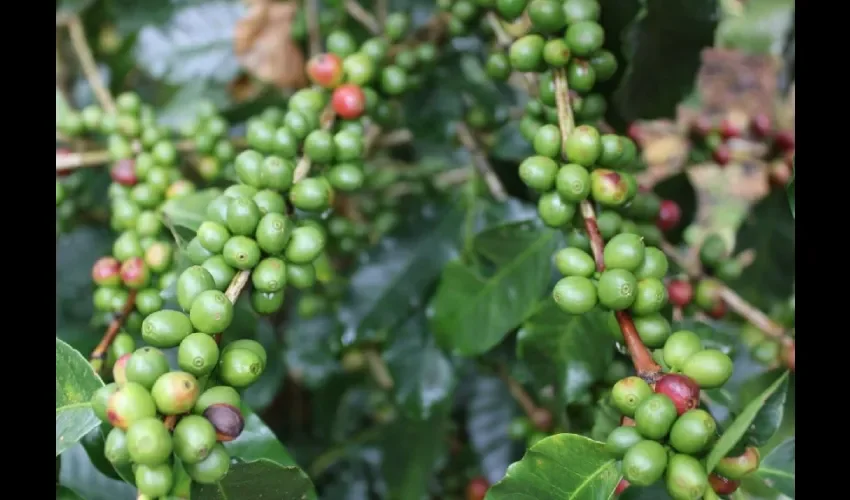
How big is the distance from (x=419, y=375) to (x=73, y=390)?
65 cm

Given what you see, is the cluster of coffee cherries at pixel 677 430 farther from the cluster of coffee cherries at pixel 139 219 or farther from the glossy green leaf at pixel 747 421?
the cluster of coffee cherries at pixel 139 219

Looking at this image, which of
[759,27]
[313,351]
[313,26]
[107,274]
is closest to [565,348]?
[107,274]

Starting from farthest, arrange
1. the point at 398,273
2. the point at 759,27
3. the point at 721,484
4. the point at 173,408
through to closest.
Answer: the point at 759,27, the point at 398,273, the point at 721,484, the point at 173,408

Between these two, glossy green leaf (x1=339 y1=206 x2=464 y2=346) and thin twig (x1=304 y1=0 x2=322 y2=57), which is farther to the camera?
thin twig (x1=304 y1=0 x2=322 y2=57)

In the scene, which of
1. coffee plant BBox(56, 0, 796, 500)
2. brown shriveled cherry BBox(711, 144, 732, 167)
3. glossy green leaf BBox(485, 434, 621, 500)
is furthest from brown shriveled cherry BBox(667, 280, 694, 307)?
glossy green leaf BBox(485, 434, 621, 500)

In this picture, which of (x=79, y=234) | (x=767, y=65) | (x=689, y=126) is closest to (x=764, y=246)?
(x=689, y=126)

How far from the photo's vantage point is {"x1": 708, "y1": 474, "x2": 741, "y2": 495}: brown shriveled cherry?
701 millimetres

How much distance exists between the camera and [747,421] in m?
0.67

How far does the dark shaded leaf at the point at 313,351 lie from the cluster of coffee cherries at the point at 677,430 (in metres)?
0.96

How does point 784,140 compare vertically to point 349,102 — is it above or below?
below

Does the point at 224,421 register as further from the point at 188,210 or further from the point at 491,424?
the point at 491,424

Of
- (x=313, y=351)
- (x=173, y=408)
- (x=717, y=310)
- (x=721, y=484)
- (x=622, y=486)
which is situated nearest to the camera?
(x=173, y=408)

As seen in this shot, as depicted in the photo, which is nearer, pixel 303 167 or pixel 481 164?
pixel 303 167

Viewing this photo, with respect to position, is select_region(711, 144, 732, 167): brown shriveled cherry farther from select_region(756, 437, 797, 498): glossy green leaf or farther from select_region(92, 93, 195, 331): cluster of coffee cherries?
select_region(92, 93, 195, 331): cluster of coffee cherries
